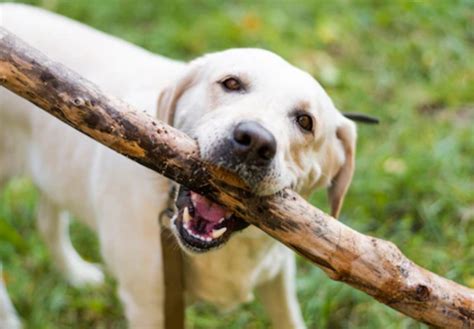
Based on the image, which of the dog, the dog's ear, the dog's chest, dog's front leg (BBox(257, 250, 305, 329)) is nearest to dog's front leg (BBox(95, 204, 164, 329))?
the dog

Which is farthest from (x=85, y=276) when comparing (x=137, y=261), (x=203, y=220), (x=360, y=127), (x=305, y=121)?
(x=360, y=127)

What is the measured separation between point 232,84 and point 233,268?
2.34ft

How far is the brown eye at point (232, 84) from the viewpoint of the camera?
2.44 m

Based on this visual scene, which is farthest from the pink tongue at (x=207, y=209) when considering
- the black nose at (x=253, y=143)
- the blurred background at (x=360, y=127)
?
the blurred background at (x=360, y=127)

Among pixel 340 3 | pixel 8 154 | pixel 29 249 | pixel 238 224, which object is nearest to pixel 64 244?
pixel 29 249

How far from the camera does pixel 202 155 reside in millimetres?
2113

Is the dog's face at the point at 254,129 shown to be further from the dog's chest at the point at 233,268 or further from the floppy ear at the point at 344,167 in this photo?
the dog's chest at the point at 233,268

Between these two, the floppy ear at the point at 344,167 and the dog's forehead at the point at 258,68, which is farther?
the floppy ear at the point at 344,167

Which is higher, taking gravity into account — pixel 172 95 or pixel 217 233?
pixel 172 95

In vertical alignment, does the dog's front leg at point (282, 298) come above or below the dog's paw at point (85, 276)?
above

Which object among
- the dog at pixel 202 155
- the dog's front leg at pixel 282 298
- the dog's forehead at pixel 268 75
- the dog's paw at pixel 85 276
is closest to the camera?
the dog at pixel 202 155

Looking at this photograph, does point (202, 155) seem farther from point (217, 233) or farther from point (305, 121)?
point (305, 121)

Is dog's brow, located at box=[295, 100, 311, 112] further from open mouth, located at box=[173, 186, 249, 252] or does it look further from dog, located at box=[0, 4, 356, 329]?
open mouth, located at box=[173, 186, 249, 252]

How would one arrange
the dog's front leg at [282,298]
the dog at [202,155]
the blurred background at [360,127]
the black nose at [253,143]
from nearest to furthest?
1. the black nose at [253,143]
2. the dog at [202,155]
3. the dog's front leg at [282,298]
4. the blurred background at [360,127]
